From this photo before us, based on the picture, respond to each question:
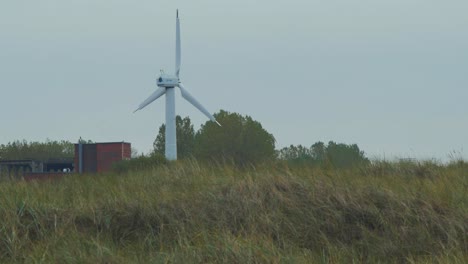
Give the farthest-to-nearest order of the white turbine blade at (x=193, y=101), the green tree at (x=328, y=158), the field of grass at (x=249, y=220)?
the white turbine blade at (x=193, y=101)
the green tree at (x=328, y=158)
the field of grass at (x=249, y=220)

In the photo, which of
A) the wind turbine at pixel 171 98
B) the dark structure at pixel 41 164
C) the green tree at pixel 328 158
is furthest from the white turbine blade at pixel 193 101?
the green tree at pixel 328 158

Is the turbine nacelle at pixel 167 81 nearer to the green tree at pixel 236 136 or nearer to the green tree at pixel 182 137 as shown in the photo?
the green tree at pixel 236 136

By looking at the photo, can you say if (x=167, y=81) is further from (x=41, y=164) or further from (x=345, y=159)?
(x=345, y=159)

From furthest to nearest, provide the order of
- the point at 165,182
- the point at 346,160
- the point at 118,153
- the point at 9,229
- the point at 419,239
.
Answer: the point at 118,153
the point at 346,160
the point at 165,182
the point at 9,229
the point at 419,239

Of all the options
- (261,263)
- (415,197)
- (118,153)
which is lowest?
(261,263)

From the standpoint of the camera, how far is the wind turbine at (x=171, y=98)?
1855 inches

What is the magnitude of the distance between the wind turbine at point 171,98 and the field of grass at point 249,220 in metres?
31.1

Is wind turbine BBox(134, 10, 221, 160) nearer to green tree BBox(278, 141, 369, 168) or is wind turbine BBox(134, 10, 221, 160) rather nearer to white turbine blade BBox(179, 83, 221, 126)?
white turbine blade BBox(179, 83, 221, 126)

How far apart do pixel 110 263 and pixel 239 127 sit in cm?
5868

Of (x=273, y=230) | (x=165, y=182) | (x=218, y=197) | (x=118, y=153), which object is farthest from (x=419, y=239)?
(x=118, y=153)

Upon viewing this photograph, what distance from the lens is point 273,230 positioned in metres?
11.8

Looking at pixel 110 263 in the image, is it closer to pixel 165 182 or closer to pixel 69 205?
pixel 69 205

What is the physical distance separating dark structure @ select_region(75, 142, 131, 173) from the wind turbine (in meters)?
14.5

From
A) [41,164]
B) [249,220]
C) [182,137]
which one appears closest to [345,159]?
[249,220]
